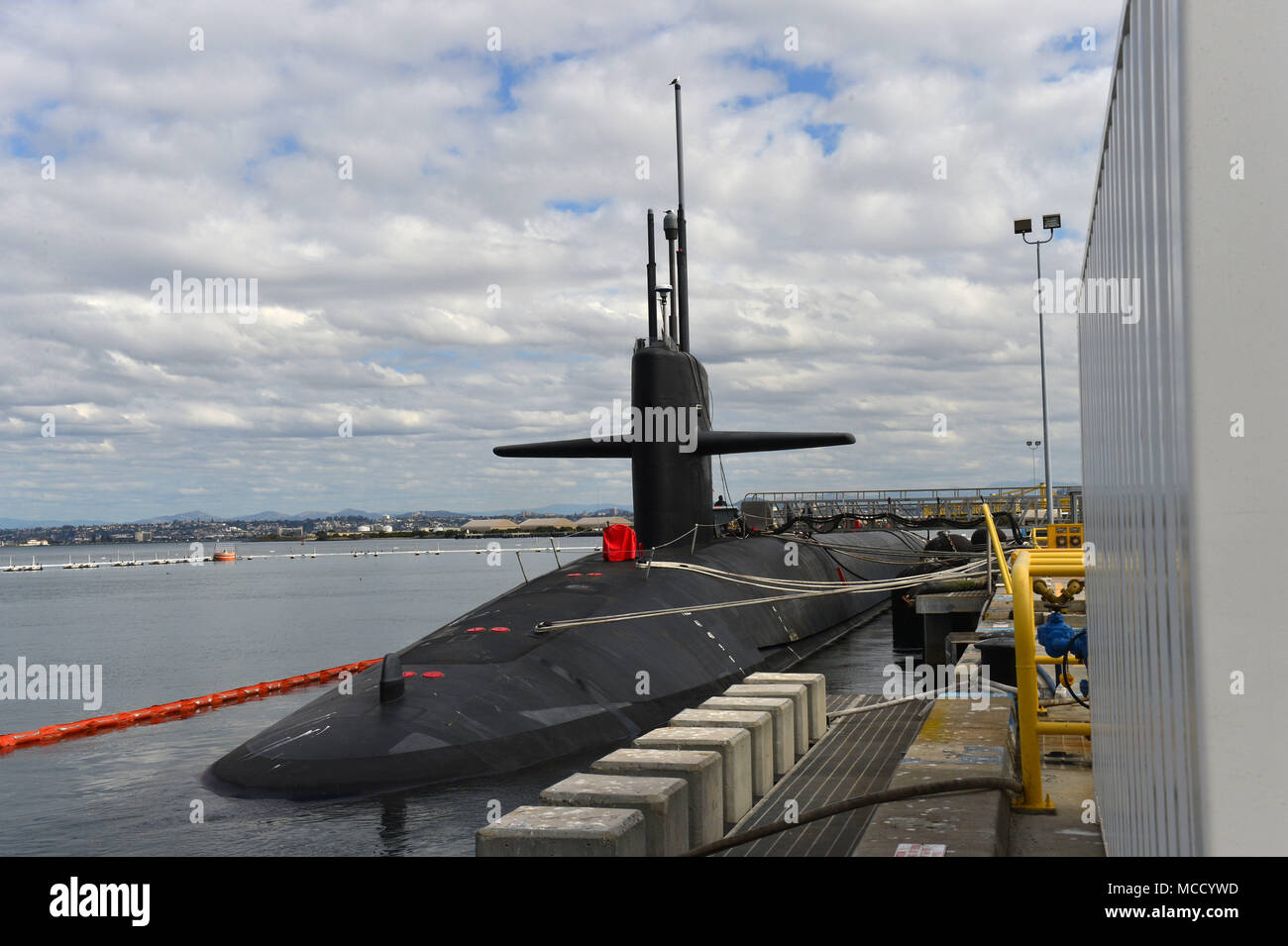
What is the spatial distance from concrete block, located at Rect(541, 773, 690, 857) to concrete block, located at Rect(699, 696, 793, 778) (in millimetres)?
3002

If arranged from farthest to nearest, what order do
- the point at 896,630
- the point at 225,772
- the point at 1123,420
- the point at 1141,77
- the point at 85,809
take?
the point at 896,630
the point at 85,809
the point at 225,772
the point at 1123,420
the point at 1141,77

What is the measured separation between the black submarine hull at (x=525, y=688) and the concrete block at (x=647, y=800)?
6046 mm

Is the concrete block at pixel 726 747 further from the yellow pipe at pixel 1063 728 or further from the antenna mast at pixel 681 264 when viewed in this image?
the antenna mast at pixel 681 264

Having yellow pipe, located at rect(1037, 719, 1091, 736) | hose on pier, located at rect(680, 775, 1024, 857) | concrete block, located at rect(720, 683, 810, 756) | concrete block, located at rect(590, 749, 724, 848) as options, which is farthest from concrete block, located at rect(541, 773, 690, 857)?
concrete block, located at rect(720, 683, 810, 756)

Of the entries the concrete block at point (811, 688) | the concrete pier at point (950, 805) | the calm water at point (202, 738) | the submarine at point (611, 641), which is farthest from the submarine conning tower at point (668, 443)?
the concrete pier at point (950, 805)

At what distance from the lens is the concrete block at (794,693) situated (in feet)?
36.3

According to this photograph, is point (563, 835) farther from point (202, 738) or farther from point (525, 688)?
point (202, 738)

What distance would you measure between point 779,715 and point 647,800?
3.73m

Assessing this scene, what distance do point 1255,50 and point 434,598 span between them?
2830 inches

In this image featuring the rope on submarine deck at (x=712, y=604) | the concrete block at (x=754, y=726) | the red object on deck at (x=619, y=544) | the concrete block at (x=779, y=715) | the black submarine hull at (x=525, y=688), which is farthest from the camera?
the red object on deck at (x=619, y=544)

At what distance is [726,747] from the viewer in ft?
28.2
